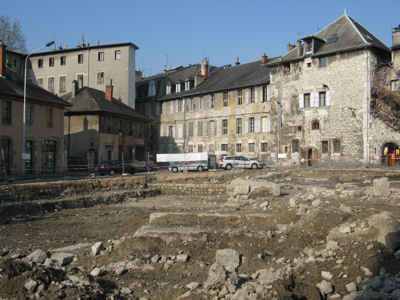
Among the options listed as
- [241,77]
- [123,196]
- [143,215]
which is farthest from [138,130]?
[143,215]

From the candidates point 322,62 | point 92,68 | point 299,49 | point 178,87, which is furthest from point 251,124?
point 92,68

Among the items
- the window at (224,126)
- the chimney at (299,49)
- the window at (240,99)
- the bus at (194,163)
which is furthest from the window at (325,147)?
the window at (224,126)

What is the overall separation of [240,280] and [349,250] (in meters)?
2.08

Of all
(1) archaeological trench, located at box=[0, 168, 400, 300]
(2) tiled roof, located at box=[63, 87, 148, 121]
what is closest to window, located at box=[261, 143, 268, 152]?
(2) tiled roof, located at box=[63, 87, 148, 121]

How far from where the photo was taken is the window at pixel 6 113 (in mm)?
29375

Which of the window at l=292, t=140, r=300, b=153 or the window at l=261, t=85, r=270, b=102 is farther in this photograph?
the window at l=261, t=85, r=270, b=102

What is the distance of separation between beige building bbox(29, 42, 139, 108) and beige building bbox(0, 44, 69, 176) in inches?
635

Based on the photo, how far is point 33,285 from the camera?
6.39 meters

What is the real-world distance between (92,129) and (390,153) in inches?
1115

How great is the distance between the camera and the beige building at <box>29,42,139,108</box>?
50500mm

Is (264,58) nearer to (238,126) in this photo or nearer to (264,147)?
(238,126)

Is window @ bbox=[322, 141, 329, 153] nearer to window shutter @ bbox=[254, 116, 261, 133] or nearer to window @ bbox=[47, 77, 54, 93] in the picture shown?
window shutter @ bbox=[254, 116, 261, 133]

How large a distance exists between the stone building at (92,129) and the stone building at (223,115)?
851cm

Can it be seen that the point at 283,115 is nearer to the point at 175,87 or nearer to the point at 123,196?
the point at 175,87
